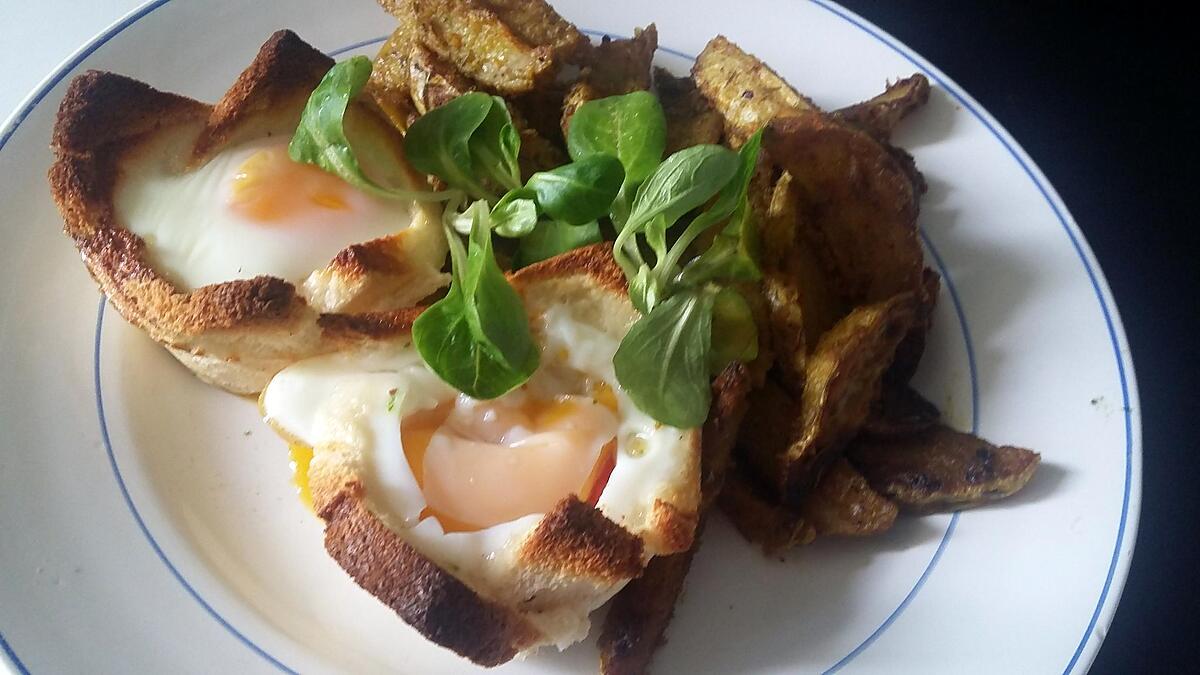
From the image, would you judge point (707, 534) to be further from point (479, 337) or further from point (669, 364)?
point (479, 337)

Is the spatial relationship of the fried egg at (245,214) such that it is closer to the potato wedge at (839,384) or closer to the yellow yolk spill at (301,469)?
the yellow yolk spill at (301,469)

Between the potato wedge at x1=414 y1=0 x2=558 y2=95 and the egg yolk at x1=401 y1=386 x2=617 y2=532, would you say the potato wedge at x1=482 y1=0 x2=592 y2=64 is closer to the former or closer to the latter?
the potato wedge at x1=414 y1=0 x2=558 y2=95

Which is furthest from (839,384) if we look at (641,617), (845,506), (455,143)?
(455,143)

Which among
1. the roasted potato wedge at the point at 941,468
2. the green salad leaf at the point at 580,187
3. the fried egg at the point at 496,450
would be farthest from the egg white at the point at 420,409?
the roasted potato wedge at the point at 941,468

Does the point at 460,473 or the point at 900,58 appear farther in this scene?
the point at 900,58

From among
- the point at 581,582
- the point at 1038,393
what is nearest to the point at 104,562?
the point at 581,582

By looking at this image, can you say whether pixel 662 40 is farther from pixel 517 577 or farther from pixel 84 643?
pixel 84 643

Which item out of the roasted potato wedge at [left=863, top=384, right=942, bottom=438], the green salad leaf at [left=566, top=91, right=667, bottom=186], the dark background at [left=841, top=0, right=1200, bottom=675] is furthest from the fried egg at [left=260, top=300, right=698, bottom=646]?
the dark background at [left=841, top=0, right=1200, bottom=675]
